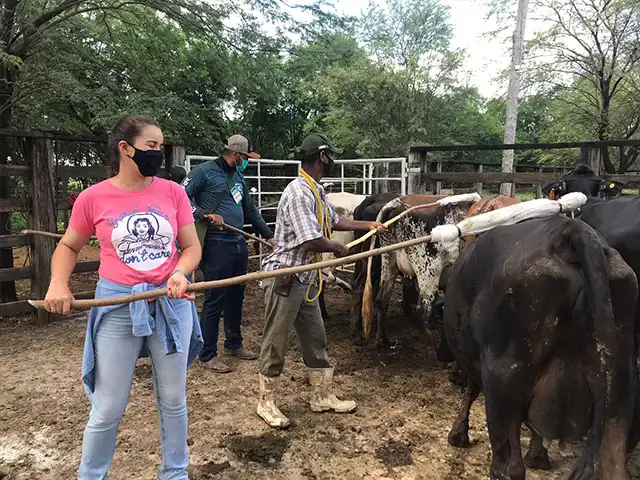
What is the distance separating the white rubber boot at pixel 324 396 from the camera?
12.2 feet

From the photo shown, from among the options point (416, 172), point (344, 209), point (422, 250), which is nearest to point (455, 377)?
point (422, 250)

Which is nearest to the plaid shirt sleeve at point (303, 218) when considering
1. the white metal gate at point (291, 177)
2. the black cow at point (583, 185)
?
the white metal gate at point (291, 177)

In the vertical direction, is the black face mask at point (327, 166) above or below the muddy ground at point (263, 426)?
above

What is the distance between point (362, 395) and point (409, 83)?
1750 centimetres

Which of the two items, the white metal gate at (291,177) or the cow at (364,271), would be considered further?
the white metal gate at (291,177)

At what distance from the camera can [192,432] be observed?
3.41 meters

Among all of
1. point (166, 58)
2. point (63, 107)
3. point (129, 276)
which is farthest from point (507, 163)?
point (129, 276)

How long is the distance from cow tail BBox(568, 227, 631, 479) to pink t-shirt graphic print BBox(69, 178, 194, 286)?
184 cm

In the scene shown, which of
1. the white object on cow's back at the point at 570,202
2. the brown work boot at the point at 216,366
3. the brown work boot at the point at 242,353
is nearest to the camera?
the white object on cow's back at the point at 570,202

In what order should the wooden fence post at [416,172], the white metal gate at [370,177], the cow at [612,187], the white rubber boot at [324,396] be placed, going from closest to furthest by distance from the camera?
the white rubber boot at [324,396] → the cow at [612,187] → the wooden fence post at [416,172] → the white metal gate at [370,177]

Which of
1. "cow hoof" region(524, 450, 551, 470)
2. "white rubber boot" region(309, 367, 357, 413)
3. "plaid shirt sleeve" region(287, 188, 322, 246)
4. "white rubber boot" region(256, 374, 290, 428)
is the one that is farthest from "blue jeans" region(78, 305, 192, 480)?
"cow hoof" region(524, 450, 551, 470)

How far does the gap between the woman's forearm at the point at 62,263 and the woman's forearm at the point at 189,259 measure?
479mm

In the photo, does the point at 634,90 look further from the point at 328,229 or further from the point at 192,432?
the point at 192,432

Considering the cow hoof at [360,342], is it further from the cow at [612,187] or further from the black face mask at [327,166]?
the cow at [612,187]
